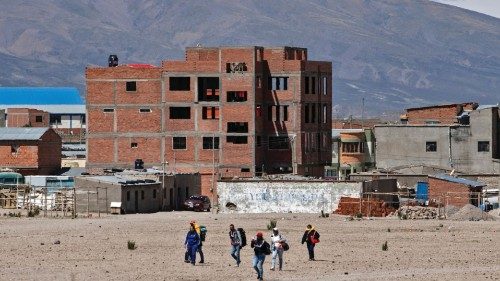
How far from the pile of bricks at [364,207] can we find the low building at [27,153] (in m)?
44.7

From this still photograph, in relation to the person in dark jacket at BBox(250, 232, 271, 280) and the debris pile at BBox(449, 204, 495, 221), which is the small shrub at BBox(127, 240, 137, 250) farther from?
the debris pile at BBox(449, 204, 495, 221)

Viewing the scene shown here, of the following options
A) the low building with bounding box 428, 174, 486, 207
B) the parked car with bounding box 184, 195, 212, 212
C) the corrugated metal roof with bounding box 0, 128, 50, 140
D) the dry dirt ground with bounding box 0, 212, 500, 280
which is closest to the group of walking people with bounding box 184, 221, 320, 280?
the dry dirt ground with bounding box 0, 212, 500, 280

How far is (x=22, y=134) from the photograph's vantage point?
493ft

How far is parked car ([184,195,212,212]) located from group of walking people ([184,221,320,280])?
2034 inches

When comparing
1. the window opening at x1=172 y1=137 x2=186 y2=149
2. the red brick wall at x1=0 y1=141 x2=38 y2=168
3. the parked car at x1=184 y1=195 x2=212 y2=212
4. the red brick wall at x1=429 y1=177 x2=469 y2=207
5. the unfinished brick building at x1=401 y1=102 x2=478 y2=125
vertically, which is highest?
the unfinished brick building at x1=401 y1=102 x2=478 y2=125

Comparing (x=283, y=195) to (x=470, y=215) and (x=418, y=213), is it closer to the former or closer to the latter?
(x=418, y=213)

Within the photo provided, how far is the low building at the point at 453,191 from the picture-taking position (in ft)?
370

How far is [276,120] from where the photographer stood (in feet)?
490

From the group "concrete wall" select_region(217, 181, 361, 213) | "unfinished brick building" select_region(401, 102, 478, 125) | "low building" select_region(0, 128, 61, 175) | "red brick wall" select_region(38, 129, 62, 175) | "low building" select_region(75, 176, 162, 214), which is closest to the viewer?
"low building" select_region(75, 176, 162, 214)

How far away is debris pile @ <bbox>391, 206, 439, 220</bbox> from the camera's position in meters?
104

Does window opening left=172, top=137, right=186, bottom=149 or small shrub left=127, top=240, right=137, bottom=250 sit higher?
window opening left=172, top=137, right=186, bottom=149

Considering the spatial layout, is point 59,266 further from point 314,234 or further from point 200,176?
point 200,176

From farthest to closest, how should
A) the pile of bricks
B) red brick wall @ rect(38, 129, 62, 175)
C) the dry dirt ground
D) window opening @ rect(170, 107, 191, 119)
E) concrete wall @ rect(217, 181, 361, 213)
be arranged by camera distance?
red brick wall @ rect(38, 129, 62, 175) < window opening @ rect(170, 107, 191, 119) < concrete wall @ rect(217, 181, 361, 213) < the pile of bricks < the dry dirt ground

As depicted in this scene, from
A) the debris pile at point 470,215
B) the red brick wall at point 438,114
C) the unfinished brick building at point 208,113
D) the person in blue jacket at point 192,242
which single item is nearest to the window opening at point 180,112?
the unfinished brick building at point 208,113
